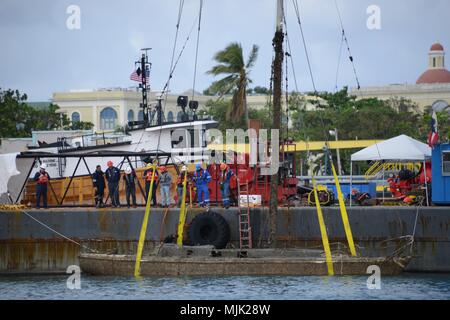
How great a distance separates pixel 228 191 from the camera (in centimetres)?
4391

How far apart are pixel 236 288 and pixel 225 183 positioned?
6.11 metres

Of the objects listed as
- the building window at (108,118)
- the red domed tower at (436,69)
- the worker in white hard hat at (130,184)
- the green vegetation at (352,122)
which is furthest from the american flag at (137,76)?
the red domed tower at (436,69)

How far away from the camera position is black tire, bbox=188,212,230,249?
140ft

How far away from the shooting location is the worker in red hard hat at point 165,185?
4456 centimetres

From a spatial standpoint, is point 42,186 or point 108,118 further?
point 108,118

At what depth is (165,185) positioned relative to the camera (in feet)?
147

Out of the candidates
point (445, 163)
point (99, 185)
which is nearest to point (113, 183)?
point (99, 185)

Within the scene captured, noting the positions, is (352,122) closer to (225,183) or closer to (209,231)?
(225,183)

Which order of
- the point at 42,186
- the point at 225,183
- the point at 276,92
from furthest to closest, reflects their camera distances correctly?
the point at 42,186 → the point at 225,183 → the point at 276,92

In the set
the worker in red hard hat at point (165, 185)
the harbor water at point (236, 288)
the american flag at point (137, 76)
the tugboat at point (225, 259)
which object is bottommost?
the harbor water at point (236, 288)

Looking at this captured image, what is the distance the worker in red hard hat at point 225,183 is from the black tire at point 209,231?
3.30 feet

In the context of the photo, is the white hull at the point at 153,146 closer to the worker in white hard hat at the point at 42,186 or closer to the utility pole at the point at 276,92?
the worker in white hard hat at the point at 42,186

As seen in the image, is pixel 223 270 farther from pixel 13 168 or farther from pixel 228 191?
pixel 13 168

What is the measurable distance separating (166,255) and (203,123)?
12132 mm
